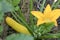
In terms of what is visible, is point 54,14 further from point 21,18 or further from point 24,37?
point 24,37

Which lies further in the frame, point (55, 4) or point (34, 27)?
point (55, 4)

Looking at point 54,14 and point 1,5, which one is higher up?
point 1,5

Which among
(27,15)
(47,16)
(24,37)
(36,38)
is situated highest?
(24,37)

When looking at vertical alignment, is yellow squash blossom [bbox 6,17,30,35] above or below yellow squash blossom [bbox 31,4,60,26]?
below

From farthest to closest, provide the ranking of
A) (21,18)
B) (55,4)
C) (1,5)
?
(55,4), (21,18), (1,5)

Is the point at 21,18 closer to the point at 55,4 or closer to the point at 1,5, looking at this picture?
the point at 55,4

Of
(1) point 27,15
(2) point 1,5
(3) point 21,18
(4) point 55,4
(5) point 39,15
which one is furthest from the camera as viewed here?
(4) point 55,4

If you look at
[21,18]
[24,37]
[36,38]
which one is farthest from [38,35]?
[24,37]

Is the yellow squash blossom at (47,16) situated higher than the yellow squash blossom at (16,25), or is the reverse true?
the yellow squash blossom at (47,16)

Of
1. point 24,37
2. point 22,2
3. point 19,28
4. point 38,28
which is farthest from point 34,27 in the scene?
point 24,37
